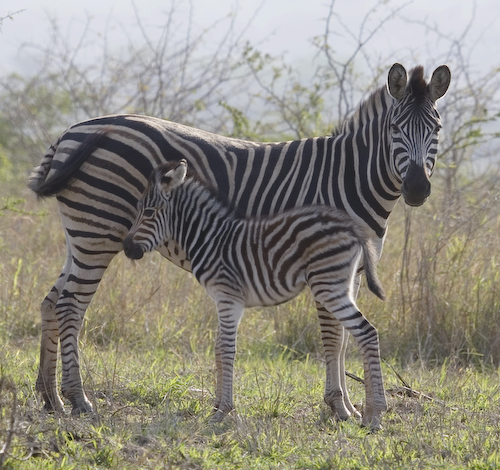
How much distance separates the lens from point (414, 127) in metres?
5.34

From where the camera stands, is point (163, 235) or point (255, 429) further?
point (163, 235)

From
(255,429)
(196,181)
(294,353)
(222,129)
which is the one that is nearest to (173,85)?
(222,129)

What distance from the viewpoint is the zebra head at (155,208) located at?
546cm

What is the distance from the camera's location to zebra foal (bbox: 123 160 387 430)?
4973 millimetres

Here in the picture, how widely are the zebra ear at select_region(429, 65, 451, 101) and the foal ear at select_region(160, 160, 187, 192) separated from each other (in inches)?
77.3

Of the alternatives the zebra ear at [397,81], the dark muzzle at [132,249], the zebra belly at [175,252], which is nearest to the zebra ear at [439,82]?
the zebra ear at [397,81]

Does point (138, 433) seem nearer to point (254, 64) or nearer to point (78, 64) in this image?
point (254, 64)

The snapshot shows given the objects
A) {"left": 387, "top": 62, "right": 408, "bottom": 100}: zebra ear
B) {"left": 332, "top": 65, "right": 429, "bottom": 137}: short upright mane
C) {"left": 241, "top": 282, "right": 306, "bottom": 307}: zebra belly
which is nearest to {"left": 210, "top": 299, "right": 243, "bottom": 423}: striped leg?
{"left": 241, "top": 282, "right": 306, "bottom": 307}: zebra belly

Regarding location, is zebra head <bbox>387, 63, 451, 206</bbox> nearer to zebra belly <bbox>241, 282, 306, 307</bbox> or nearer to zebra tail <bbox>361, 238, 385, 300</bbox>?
zebra tail <bbox>361, 238, 385, 300</bbox>

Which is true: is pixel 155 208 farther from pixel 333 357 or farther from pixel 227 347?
pixel 333 357

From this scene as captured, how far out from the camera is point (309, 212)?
513cm

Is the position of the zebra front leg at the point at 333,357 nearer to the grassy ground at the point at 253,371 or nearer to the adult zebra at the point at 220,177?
the adult zebra at the point at 220,177

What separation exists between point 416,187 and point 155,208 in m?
1.96

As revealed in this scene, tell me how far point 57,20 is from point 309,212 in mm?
11753
